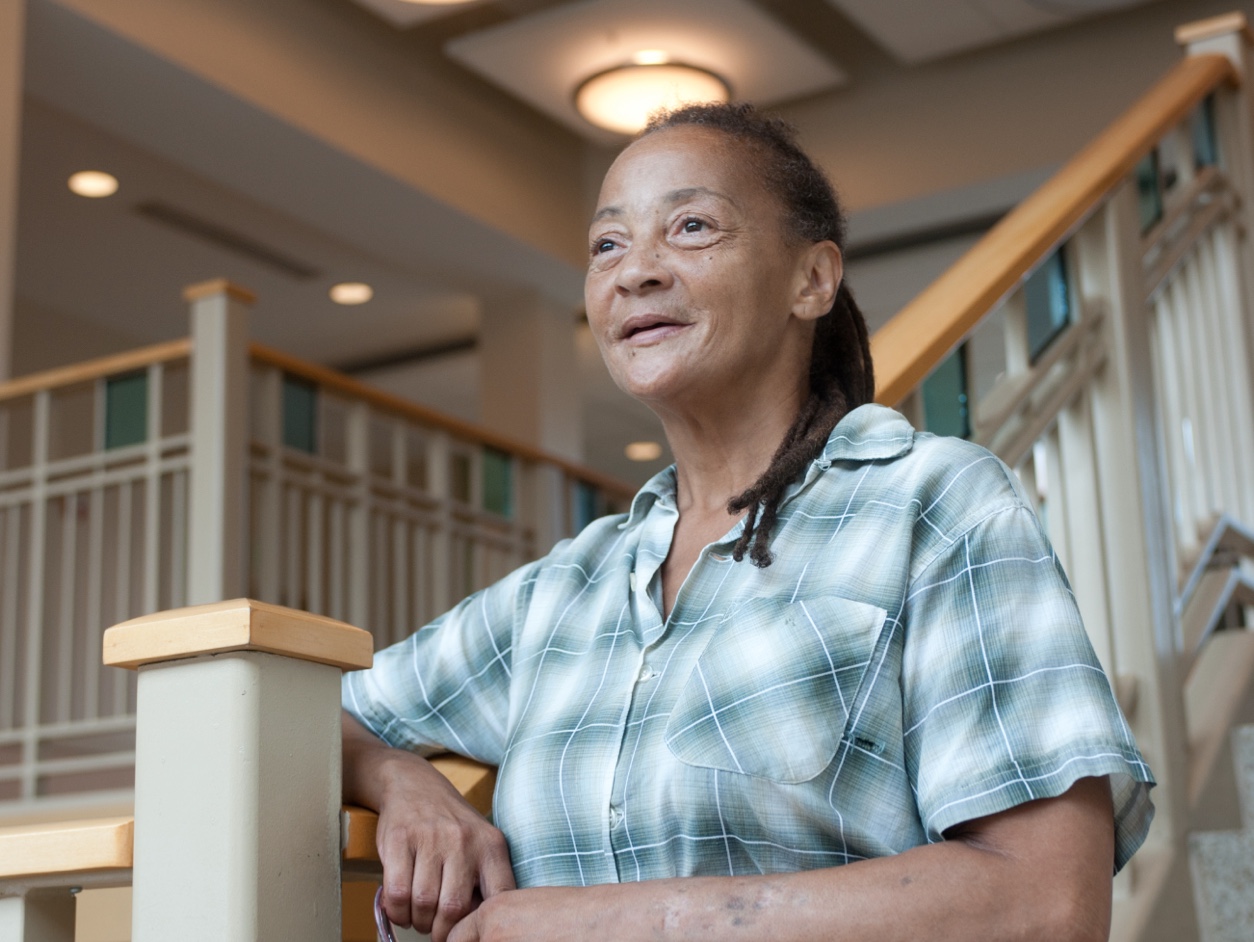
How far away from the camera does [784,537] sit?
126 centimetres

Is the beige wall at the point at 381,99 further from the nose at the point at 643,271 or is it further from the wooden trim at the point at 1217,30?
the nose at the point at 643,271

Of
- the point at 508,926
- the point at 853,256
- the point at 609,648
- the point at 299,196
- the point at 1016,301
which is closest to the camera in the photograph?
the point at 508,926

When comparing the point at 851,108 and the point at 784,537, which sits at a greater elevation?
the point at 851,108

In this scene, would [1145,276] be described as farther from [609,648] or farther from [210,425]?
[210,425]

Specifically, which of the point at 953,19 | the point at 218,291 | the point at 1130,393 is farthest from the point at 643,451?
the point at 1130,393

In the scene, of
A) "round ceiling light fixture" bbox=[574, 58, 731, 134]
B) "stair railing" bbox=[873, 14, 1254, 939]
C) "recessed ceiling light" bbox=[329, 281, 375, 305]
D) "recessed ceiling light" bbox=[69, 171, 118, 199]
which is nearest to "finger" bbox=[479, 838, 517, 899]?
"stair railing" bbox=[873, 14, 1254, 939]

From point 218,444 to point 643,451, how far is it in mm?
7446

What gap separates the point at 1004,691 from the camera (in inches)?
42.3

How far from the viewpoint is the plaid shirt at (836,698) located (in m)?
A: 1.07

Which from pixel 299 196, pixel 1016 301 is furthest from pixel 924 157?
pixel 1016 301

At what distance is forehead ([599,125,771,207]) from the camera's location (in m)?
1.42

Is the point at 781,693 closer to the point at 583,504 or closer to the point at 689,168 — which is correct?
the point at 689,168

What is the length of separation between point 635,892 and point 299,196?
578 centimetres

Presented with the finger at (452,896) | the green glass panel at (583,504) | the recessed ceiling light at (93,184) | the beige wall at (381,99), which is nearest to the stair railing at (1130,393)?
the finger at (452,896)
